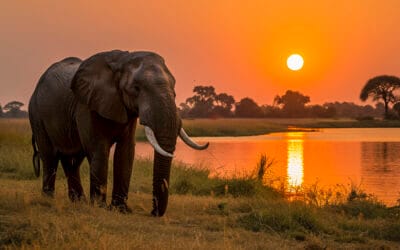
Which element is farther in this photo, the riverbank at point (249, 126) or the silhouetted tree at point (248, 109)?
the silhouetted tree at point (248, 109)

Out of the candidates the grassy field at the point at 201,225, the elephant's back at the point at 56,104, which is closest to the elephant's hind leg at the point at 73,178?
the elephant's back at the point at 56,104

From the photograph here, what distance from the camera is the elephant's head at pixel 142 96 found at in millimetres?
8711

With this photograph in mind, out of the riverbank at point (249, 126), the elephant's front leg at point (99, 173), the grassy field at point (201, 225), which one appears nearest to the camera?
the grassy field at point (201, 225)

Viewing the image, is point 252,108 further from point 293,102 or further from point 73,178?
point 73,178

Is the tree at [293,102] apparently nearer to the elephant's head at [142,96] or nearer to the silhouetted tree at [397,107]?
the silhouetted tree at [397,107]

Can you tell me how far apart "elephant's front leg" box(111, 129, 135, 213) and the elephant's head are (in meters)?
0.56

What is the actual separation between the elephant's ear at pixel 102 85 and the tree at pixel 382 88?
64408 millimetres

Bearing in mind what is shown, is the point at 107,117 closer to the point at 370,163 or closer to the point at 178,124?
the point at 178,124

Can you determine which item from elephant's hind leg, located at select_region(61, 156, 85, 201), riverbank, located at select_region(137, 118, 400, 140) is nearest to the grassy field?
elephant's hind leg, located at select_region(61, 156, 85, 201)

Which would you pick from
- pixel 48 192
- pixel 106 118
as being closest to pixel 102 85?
pixel 106 118

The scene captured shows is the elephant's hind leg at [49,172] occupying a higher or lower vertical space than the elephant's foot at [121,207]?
higher

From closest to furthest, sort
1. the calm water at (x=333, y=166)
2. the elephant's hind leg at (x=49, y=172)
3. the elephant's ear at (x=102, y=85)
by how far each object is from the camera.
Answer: the elephant's ear at (x=102, y=85), the elephant's hind leg at (x=49, y=172), the calm water at (x=333, y=166)

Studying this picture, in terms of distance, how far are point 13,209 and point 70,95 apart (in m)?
1.95

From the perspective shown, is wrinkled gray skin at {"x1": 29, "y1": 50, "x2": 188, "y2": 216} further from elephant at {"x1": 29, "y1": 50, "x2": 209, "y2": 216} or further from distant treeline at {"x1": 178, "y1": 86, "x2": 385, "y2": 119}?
distant treeline at {"x1": 178, "y1": 86, "x2": 385, "y2": 119}
